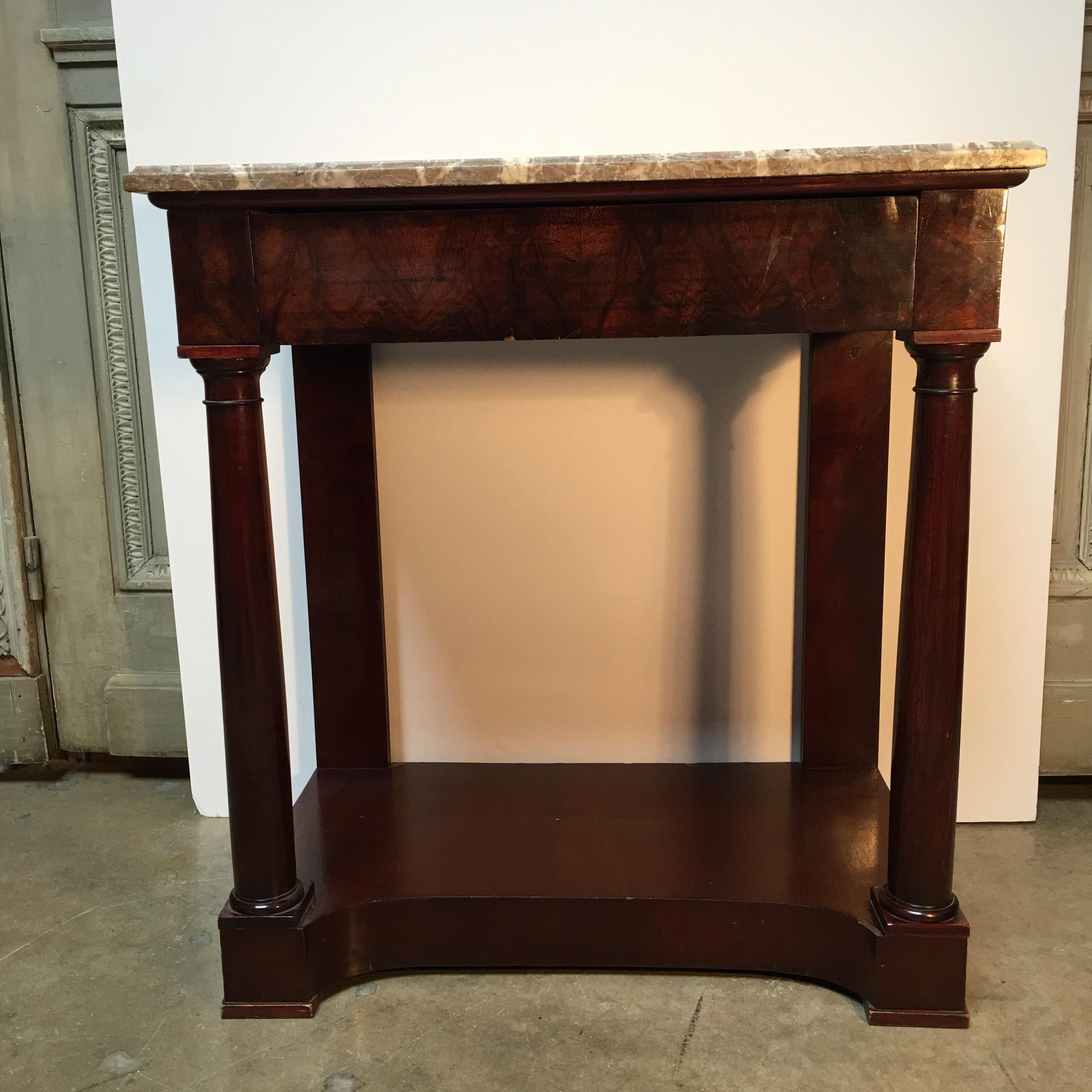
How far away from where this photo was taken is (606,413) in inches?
84.1

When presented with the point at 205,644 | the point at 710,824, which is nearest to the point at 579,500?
the point at 710,824

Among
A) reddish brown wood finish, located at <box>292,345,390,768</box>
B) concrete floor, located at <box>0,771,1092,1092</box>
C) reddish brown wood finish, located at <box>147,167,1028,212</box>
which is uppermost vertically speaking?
reddish brown wood finish, located at <box>147,167,1028,212</box>

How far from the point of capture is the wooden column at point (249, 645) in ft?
4.90

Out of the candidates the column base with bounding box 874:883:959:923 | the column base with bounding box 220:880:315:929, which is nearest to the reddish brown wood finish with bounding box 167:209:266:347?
the column base with bounding box 220:880:315:929

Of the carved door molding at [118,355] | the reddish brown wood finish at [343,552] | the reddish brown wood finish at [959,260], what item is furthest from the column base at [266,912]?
the reddish brown wood finish at [959,260]

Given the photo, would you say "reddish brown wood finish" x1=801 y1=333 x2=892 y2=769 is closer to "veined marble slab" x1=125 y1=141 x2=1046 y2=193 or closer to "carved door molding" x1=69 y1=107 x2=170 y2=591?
"veined marble slab" x1=125 y1=141 x2=1046 y2=193

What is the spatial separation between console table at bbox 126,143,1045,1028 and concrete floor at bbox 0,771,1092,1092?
0.04 meters

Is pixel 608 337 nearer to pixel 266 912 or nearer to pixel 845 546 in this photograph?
pixel 845 546

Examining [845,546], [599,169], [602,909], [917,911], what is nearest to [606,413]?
[845,546]

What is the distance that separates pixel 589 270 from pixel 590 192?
3.9 inches

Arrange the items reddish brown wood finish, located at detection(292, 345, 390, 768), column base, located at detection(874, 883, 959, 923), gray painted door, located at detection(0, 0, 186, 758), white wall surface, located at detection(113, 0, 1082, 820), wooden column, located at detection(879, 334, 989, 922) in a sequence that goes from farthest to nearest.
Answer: gray painted door, located at detection(0, 0, 186, 758)
reddish brown wood finish, located at detection(292, 345, 390, 768)
white wall surface, located at detection(113, 0, 1082, 820)
column base, located at detection(874, 883, 959, 923)
wooden column, located at detection(879, 334, 989, 922)

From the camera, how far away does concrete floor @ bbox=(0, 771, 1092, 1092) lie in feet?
4.88

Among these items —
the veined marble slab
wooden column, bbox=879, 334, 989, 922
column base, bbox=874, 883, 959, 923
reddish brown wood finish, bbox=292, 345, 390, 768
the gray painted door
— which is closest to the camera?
the veined marble slab

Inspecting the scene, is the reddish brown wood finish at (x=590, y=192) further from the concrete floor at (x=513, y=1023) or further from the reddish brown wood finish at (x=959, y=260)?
the concrete floor at (x=513, y=1023)
